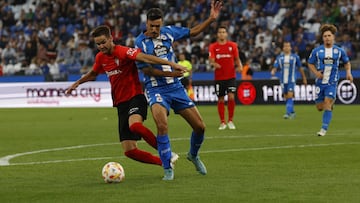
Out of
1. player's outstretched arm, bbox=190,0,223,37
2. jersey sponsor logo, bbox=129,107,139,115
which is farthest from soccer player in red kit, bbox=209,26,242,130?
jersey sponsor logo, bbox=129,107,139,115

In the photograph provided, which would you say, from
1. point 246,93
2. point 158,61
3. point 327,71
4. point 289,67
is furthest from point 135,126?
point 246,93

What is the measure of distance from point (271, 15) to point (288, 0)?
932 millimetres

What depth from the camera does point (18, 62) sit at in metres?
39.4

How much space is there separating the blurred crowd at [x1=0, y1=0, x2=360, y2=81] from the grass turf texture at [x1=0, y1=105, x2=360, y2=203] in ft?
40.8

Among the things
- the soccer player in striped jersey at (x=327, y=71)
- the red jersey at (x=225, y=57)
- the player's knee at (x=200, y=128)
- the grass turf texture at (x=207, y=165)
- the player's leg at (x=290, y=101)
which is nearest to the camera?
the grass turf texture at (x=207, y=165)

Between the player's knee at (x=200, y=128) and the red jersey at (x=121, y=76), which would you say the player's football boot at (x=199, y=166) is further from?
the red jersey at (x=121, y=76)

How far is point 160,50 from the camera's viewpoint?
1112 centimetres

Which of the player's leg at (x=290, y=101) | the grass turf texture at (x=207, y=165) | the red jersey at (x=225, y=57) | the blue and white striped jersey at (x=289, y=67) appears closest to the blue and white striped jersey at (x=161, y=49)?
the grass turf texture at (x=207, y=165)

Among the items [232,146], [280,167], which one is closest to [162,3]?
[232,146]

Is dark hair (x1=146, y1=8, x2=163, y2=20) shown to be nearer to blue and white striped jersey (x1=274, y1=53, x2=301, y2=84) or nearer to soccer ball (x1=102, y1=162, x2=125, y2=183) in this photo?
soccer ball (x1=102, y1=162, x2=125, y2=183)

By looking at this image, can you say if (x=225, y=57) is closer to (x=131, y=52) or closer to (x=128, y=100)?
(x=128, y=100)

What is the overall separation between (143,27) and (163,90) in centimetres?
2902

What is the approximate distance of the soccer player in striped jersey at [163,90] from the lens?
1080 centimetres

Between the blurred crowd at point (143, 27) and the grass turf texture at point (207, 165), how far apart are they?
1244cm
